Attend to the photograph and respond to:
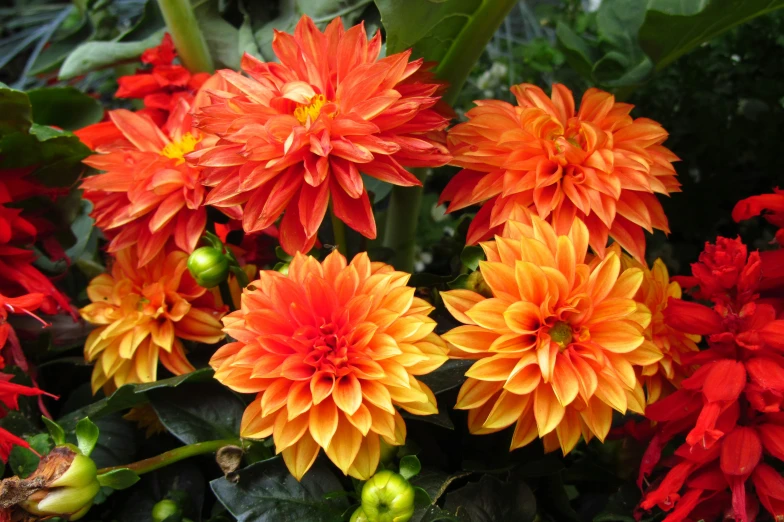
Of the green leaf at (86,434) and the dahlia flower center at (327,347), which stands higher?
the dahlia flower center at (327,347)

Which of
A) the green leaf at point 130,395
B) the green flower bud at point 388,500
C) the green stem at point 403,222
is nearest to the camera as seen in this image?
the green flower bud at point 388,500

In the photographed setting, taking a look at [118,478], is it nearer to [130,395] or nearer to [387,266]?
[130,395]

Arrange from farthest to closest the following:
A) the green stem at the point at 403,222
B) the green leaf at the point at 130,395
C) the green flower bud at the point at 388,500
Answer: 1. the green stem at the point at 403,222
2. the green leaf at the point at 130,395
3. the green flower bud at the point at 388,500

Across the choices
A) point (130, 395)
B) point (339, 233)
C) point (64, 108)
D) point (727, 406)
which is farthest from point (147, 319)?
point (727, 406)

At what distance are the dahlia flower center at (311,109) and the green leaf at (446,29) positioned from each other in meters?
0.07

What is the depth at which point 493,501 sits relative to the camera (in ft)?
1.62

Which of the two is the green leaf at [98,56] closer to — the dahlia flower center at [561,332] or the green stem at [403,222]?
the green stem at [403,222]

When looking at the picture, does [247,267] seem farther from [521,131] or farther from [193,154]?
[521,131]

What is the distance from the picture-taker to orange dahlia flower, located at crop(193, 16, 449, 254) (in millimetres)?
448

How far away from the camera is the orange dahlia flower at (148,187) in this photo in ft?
1.74

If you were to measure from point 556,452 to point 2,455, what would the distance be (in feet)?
1.25

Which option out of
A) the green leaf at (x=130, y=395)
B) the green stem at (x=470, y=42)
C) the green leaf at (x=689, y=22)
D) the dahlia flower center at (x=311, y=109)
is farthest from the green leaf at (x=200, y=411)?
the green leaf at (x=689, y=22)

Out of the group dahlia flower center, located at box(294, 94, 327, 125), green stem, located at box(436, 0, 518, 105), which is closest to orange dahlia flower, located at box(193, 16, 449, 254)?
dahlia flower center, located at box(294, 94, 327, 125)

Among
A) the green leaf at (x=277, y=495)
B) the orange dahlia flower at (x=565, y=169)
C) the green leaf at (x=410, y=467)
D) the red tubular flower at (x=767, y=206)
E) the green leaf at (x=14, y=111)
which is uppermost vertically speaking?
the green leaf at (x=14, y=111)
